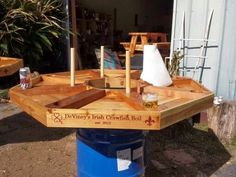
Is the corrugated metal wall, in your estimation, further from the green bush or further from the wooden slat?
the green bush

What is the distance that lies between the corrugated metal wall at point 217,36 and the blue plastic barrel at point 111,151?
2471 millimetres

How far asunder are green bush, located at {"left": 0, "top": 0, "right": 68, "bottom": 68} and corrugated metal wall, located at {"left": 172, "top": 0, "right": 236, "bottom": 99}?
290cm

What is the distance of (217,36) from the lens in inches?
175

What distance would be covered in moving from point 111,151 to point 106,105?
13.0 inches

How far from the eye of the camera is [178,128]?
4.12 m

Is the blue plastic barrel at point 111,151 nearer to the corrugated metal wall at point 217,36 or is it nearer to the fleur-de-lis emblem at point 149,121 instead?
the fleur-de-lis emblem at point 149,121

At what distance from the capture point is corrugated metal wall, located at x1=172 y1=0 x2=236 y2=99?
14.1 ft

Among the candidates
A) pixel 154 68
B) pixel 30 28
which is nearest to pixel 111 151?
pixel 154 68

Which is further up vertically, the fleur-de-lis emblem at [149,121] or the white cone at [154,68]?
the white cone at [154,68]

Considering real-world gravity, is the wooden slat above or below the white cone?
below

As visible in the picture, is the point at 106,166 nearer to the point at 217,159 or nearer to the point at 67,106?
the point at 67,106

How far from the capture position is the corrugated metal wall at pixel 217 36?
4305 mm

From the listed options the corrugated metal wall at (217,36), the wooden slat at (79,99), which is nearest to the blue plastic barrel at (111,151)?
the wooden slat at (79,99)

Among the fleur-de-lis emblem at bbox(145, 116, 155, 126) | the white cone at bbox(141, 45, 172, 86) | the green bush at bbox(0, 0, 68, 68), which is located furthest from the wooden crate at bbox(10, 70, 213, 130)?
the green bush at bbox(0, 0, 68, 68)
